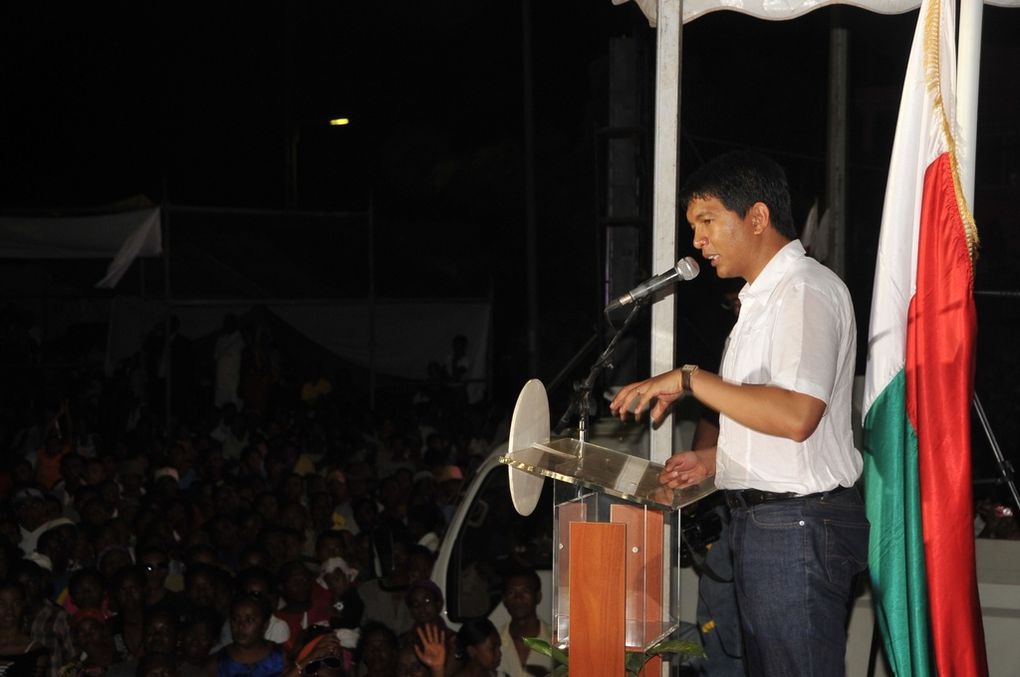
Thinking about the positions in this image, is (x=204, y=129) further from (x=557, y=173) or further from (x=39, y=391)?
(x=39, y=391)

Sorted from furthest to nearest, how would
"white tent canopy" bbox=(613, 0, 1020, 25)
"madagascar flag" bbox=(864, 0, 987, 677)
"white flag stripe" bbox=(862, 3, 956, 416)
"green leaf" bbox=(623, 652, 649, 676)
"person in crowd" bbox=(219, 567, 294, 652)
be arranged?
"person in crowd" bbox=(219, 567, 294, 652) < "white tent canopy" bbox=(613, 0, 1020, 25) < "white flag stripe" bbox=(862, 3, 956, 416) < "madagascar flag" bbox=(864, 0, 987, 677) < "green leaf" bbox=(623, 652, 649, 676)

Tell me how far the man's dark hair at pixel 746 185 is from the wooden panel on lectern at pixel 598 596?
840mm

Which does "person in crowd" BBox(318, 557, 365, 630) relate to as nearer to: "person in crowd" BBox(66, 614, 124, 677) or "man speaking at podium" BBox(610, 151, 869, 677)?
"person in crowd" BBox(66, 614, 124, 677)

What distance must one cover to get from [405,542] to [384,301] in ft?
23.6

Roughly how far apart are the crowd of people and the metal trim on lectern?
94.1 inches

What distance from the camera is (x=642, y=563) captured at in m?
3.39

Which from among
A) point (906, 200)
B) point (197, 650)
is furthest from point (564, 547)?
point (197, 650)

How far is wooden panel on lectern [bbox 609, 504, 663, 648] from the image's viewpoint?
3387 mm

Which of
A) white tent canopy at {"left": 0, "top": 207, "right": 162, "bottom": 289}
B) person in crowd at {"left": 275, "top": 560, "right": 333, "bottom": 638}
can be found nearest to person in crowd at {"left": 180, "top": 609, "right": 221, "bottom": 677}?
person in crowd at {"left": 275, "top": 560, "right": 333, "bottom": 638}

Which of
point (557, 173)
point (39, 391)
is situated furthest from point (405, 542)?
point (557, 173)

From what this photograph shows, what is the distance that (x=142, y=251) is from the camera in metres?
11.2

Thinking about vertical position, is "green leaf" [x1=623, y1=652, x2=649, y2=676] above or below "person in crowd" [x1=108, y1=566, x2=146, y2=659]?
above

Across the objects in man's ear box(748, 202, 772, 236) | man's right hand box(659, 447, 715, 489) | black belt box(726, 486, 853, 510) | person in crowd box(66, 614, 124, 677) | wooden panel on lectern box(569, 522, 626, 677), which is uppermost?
man's ear box(748, 202, 772, 236)

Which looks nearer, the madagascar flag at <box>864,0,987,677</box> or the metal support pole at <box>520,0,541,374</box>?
the madagascar flag at <box>864,0,987,677</box>
